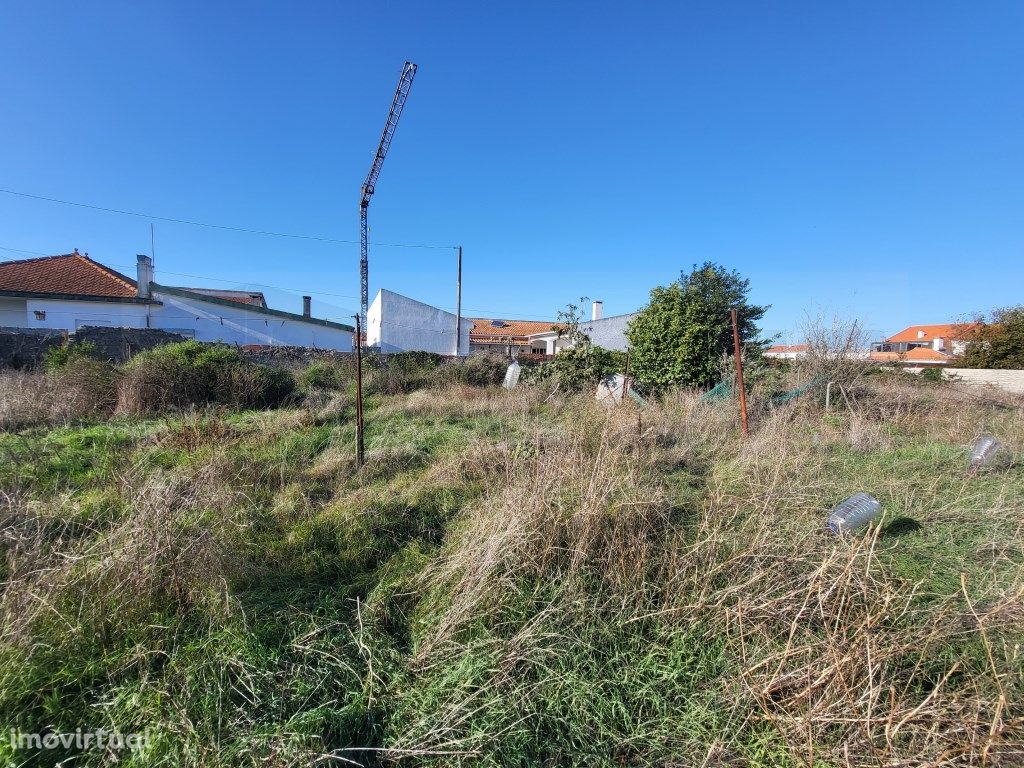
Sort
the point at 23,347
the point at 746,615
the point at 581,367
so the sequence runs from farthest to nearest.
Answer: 1. the point at 23,347
2. the point at 581,367
3. the point at 746,615

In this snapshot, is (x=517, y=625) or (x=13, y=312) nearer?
(x=517, y=625)

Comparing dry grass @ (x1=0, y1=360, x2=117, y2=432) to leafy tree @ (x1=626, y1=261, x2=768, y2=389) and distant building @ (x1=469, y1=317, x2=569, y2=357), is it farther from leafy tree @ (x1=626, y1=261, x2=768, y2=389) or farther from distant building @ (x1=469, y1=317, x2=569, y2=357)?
distant building @ (x1=469, y1=317, x2=569, y2=357)

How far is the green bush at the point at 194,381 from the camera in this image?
738 cm

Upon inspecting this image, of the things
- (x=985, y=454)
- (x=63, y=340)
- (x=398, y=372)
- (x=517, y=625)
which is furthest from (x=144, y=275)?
(x=985, y=454)

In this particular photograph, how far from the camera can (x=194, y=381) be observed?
8.11 metres

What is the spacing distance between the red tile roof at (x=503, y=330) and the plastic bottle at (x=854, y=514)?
101ft

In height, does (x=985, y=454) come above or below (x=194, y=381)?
below

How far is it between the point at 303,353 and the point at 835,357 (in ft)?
50.3

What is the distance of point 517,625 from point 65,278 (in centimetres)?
2435

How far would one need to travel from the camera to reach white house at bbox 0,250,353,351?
1597 cm

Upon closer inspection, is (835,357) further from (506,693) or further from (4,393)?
(4,393)

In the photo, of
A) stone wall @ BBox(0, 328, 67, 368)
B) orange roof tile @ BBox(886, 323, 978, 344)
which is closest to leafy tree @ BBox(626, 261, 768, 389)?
stone wall @ BBox(0, 328, 67, 368)

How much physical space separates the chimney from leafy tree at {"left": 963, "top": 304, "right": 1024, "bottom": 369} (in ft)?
124

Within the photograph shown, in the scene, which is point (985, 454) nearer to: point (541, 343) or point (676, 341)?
point (676, 341)
